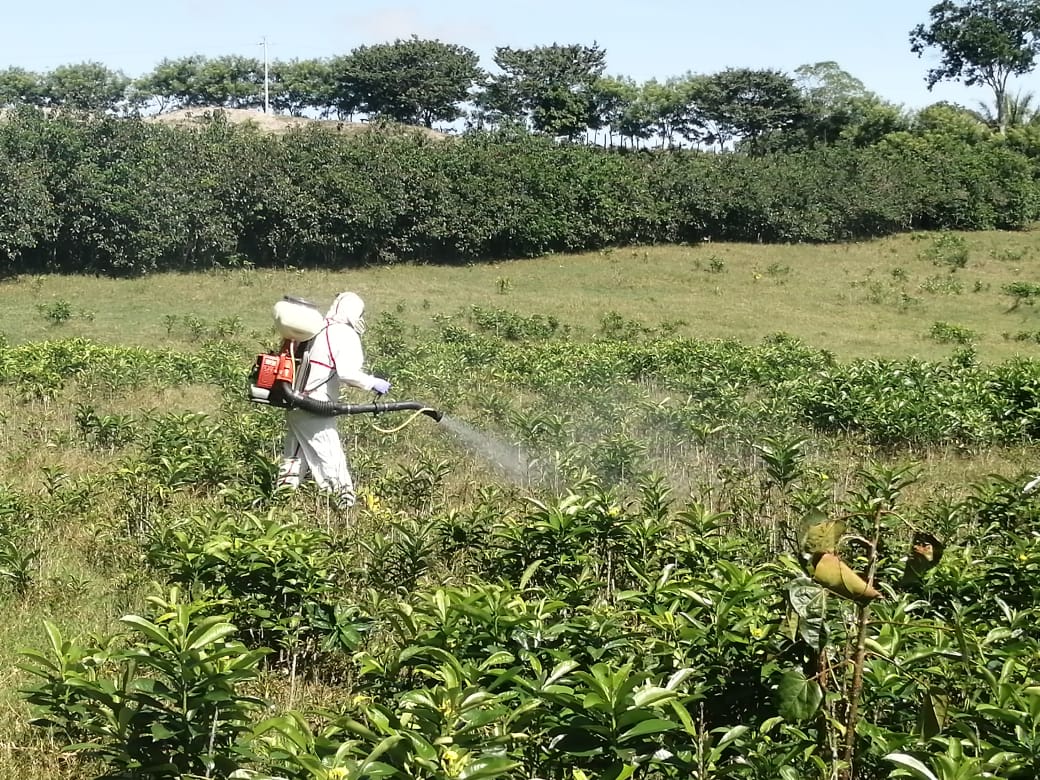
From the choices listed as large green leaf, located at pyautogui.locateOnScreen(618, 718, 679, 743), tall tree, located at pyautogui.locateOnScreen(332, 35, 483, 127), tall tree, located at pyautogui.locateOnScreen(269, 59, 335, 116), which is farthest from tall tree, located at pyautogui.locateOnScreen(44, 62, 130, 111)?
large green leaf, located at pyautogui.locateOnScreen(618, 718, 679, 743)

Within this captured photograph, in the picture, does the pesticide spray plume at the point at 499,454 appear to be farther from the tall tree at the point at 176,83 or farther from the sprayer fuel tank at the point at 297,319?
the tall tree at the point at 176,83

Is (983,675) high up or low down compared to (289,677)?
up

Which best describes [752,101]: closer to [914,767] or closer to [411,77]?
[411,77]

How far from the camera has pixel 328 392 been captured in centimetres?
751

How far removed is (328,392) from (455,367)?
5.67 metres

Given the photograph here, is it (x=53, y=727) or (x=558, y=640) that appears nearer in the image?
(x=558, y=640)

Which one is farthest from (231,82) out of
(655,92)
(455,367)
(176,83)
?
(455,367)

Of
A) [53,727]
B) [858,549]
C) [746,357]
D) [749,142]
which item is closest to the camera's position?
[53,727]

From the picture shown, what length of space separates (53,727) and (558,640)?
69.8 inches

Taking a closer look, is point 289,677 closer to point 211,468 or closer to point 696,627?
point 696,627

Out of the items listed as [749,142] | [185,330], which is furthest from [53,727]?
[749,142]

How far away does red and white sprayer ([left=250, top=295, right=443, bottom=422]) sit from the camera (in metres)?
7.17

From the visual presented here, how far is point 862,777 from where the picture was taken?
11.3 ft

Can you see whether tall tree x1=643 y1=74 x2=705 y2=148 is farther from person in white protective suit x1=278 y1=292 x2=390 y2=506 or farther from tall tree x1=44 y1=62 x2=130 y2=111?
person in white protective suit x1=278 y1=292 x2=390 y2=506
